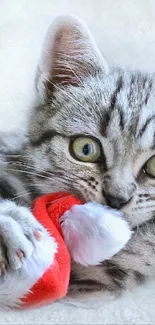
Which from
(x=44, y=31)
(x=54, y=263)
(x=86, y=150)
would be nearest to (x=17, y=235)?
(x=54, y=263)

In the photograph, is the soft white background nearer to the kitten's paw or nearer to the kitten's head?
the kitten's head

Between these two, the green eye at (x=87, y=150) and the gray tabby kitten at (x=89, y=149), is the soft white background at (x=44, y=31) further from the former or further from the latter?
the green eye at (x=87, y=150)

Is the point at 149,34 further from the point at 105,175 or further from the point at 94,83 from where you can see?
the point at 105,175

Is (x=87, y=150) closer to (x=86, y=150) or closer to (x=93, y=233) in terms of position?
(x=86, y=150)

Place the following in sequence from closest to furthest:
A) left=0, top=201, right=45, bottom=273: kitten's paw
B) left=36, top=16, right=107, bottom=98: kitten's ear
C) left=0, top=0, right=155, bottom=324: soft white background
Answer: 1. left=0, top=201, right=45, bottom=273: kitten's paw
2. left=36, top=16, right=107, bottom=98: kitten's ear
3. left=0, top=0, right=155, bottom=324: soft white background

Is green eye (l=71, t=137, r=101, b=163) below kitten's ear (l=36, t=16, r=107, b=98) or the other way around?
below

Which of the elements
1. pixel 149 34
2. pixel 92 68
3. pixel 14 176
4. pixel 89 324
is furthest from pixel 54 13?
pixel 89 324

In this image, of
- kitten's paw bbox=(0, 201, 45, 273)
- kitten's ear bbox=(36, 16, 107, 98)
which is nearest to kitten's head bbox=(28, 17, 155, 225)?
kitten's ear bbox=(36, 16, 107, 98)

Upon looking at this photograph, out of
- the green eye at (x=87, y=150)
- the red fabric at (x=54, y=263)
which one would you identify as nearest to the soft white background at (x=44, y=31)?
the green eye at (x=87, y=150)
